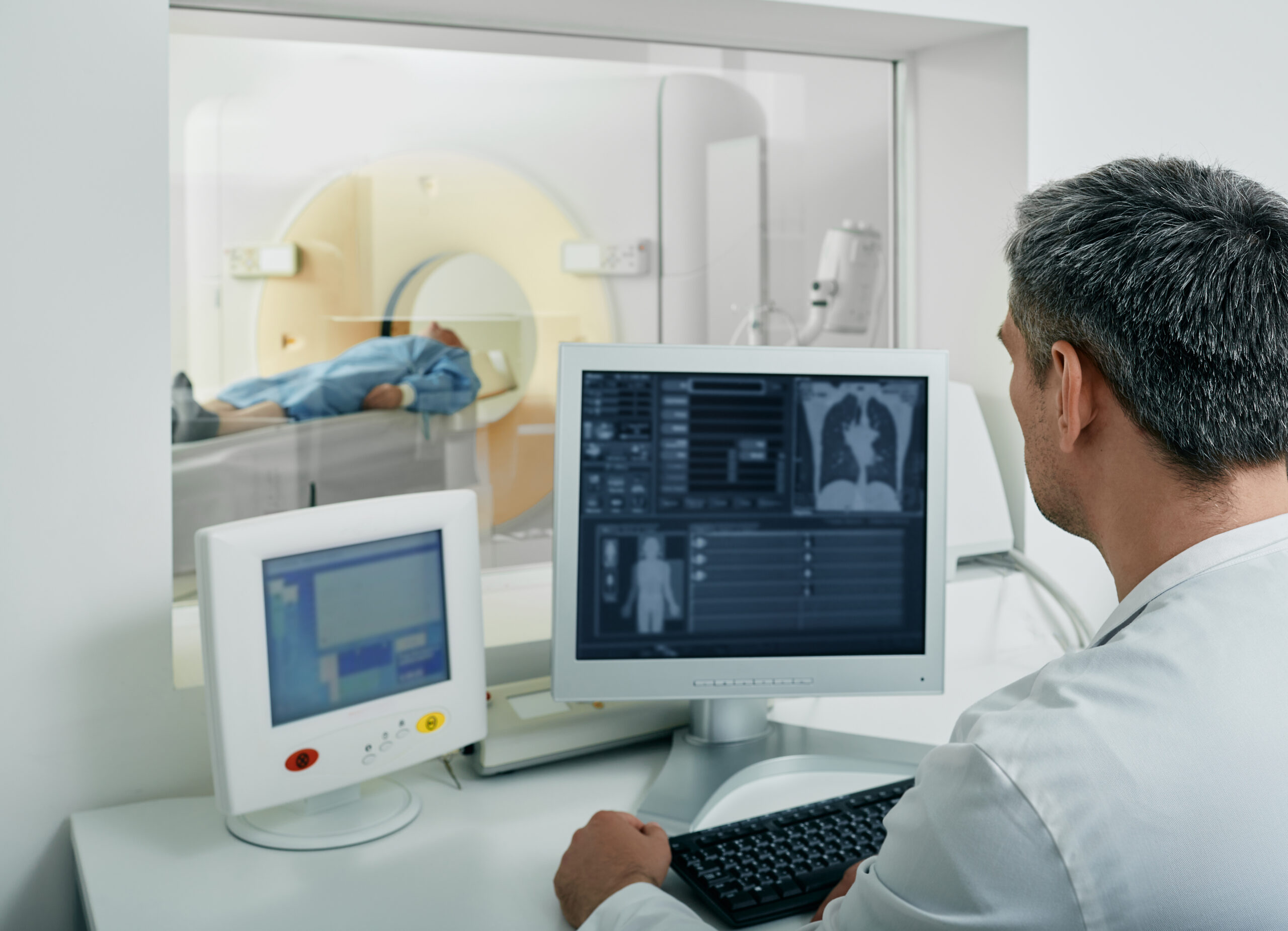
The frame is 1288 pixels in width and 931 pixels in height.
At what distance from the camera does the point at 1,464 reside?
3.86 feet

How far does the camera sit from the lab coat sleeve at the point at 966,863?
2.21 ft

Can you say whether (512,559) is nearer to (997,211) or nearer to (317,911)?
(317,911)

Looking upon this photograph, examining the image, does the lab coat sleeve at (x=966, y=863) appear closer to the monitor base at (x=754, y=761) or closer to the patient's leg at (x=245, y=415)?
the monitor base at (x=754, y=761)

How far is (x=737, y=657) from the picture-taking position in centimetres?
130

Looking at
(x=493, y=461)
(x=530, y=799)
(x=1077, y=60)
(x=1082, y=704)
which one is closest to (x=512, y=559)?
(x=493, y=461)

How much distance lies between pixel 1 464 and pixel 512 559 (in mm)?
849

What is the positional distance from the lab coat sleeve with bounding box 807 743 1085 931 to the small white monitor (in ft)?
2.08

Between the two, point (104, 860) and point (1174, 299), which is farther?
point (104, 860)

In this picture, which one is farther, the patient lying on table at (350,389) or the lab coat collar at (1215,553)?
the patient lying on table at (350,389)

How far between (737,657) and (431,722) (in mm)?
392

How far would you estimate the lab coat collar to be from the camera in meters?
0.77

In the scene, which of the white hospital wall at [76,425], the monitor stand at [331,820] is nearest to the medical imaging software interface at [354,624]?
the monitor stand at [331,820]

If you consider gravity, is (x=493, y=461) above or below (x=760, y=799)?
above

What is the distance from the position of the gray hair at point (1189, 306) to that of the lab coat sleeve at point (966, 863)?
1.03 ft
